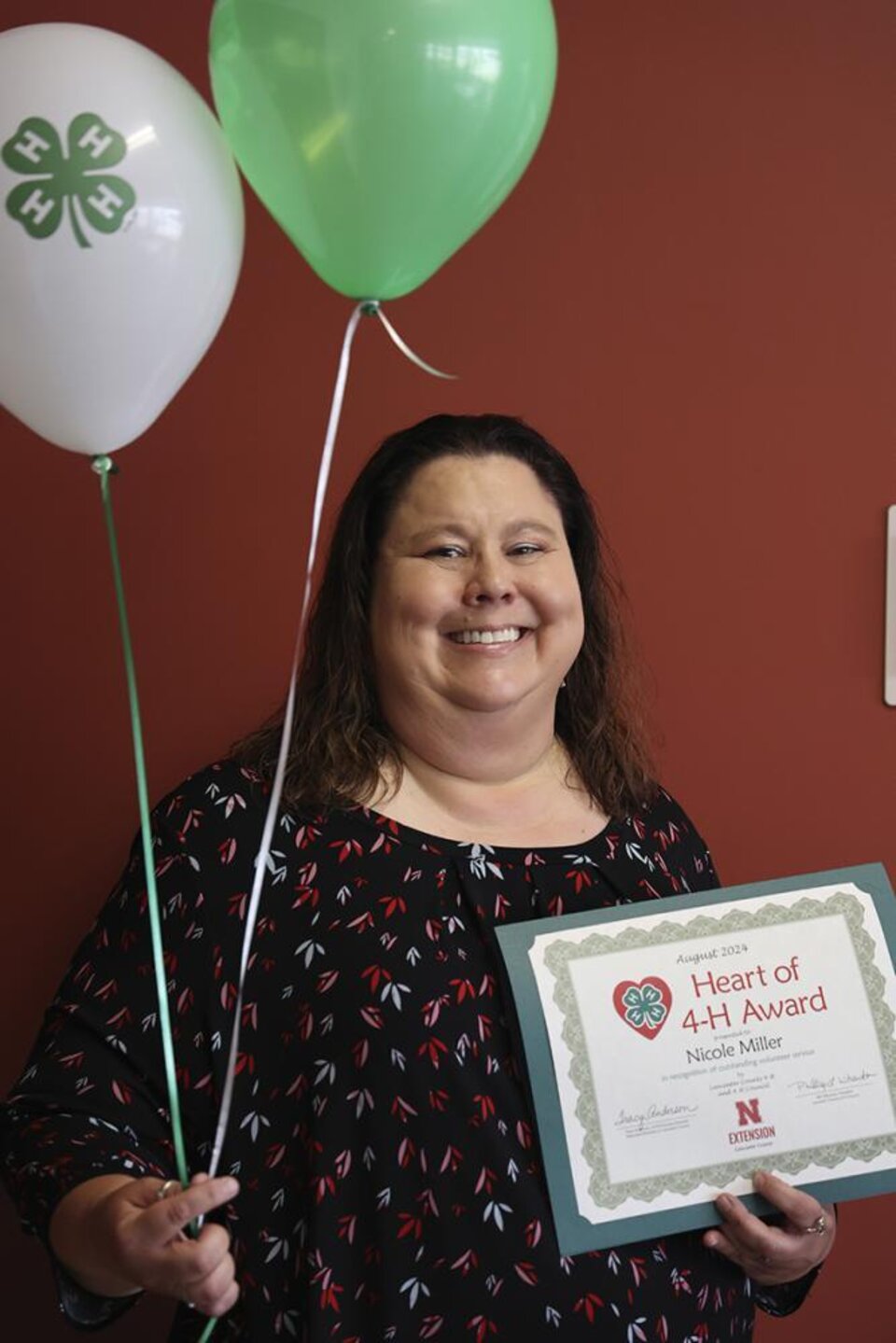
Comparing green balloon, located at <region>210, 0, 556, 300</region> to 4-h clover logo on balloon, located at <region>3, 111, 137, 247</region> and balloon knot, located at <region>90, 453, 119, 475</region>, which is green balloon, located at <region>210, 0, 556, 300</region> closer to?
4-h clover logo on balloon, located at <region>3, 111, 137, 247</region>

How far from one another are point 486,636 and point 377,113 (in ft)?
1.81

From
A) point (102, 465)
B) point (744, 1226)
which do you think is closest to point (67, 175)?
point (102, 465)

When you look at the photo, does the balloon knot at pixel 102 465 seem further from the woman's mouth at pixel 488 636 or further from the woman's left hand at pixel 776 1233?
the woman's left hand at pixel 776 1233

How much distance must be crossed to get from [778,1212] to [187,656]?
1.00m

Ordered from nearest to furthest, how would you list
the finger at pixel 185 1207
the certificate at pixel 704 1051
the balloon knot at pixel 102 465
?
the finger at pixel 185 1207, the balloon knot at pixel 102 465, the certificate at pixel 704 1051

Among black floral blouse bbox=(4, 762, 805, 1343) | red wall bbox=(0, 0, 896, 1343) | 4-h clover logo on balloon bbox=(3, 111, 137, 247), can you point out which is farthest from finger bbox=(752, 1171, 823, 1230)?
Result: 4-h clover logo on balloon bbox=(3, 111, 137, 247)

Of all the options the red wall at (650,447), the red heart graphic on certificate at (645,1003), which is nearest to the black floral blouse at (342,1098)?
the red heart graphic on certificate at (645,1003)

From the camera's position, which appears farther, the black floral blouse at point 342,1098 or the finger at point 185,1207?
the black floral blouse at point 342,1098

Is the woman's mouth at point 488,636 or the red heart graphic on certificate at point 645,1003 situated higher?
the woman's mouth at point 488,636

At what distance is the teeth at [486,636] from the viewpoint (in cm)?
145

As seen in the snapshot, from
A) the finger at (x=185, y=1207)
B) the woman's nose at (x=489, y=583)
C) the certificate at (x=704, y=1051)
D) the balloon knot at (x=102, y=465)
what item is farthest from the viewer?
the woman's nose at (x=489, y=583)

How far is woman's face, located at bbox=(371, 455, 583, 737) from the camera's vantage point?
1.45 meters

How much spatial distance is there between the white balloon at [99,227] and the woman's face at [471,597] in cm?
38

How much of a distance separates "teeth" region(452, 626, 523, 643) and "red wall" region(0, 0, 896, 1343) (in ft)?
1.63
